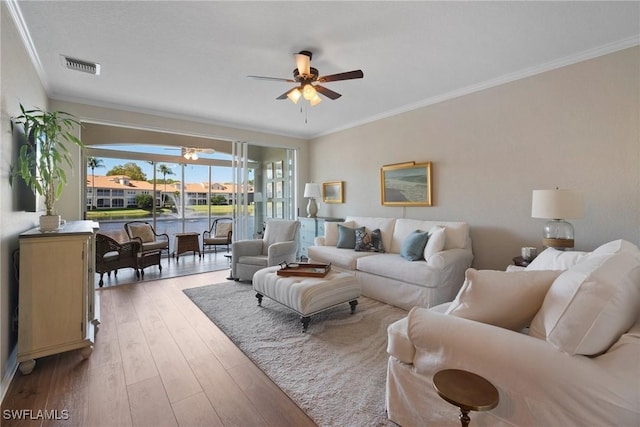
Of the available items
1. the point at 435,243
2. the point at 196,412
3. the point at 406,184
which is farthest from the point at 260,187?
the point at 196,412

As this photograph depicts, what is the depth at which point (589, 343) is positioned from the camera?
3.55ft

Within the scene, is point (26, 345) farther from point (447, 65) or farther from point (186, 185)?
point (186, 185)

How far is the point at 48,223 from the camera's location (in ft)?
7.42

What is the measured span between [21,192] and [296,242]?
10.3 feet

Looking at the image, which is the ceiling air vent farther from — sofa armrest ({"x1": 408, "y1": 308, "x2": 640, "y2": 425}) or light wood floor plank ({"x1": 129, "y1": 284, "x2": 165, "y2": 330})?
sofa armrest ({"x1": 408, "y1": 308, "x2": 640, "y2": 425})

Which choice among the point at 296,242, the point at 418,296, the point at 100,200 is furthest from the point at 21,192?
the point at 100,200

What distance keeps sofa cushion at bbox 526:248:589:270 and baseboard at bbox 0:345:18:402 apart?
3.64 metres

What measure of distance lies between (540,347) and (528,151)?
276 cm

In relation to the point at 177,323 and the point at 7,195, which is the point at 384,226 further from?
the point at 7,195

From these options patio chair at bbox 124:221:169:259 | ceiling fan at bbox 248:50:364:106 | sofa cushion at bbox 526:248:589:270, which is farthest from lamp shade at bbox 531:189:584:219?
patio chair at bbox 124:221:169:259

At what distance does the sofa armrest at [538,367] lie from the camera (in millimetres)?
988

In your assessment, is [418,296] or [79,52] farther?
[418,296]

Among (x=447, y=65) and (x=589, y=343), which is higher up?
(x=447, y=65)

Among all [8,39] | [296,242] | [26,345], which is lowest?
[26,345]
